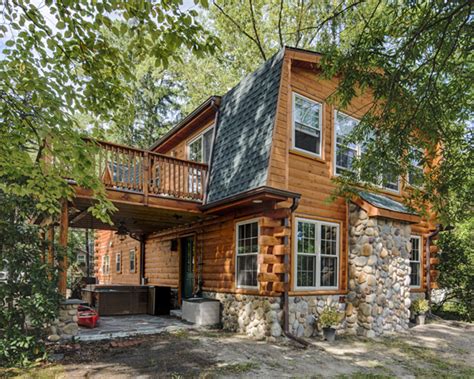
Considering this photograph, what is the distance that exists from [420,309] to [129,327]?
24.8 feet

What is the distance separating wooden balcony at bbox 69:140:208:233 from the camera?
7848 millimetres

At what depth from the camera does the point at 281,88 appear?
792cm

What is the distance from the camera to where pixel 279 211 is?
7.58 metres

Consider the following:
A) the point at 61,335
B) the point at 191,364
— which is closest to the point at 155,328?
the point at 61,335

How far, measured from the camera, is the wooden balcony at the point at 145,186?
7.85 meters

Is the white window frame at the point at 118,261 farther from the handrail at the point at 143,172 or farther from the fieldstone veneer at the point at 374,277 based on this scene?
the fieldstone veneer at the point at 374,277

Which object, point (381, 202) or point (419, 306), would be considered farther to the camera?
point (419, 306)

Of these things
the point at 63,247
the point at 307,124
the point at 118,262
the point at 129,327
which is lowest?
the point at 129,327

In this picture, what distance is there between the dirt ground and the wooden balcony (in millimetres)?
2747

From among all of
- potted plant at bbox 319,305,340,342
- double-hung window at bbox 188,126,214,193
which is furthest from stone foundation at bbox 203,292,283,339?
double-hung window at bbox 188,126,214,193

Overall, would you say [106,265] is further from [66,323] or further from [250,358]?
[250,358]

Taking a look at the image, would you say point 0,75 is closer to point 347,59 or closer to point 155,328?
point 347,59

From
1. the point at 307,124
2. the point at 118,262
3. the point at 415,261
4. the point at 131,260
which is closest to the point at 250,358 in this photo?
the point at 307,124

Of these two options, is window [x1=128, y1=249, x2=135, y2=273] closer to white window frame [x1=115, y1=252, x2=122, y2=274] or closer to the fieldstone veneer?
white window frame [x1=115, y1=252, x2=122, y2=274]
